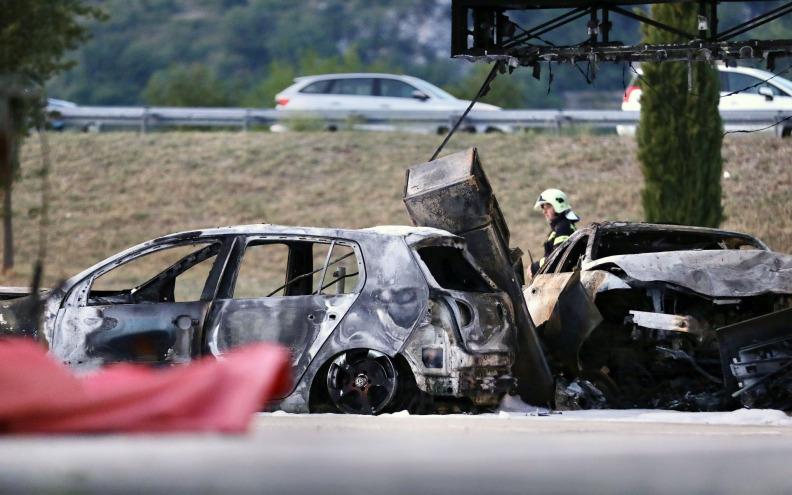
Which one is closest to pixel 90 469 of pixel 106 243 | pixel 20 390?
pixel 20 390

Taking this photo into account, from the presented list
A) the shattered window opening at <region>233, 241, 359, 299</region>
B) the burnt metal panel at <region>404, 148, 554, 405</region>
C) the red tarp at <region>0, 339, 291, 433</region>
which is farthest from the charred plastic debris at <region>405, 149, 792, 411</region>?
the red tarp at <region>0, 339, 291, 433</region>

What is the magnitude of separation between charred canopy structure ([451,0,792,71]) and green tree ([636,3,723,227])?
28.4ft

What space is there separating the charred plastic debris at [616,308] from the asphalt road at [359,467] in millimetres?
6467

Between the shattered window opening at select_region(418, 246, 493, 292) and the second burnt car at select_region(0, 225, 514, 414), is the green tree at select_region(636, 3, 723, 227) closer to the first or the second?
the shattered window opening at select_region(418, 246, 493, 292)

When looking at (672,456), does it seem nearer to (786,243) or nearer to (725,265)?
(725,265)

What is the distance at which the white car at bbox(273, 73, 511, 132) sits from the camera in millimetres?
29859

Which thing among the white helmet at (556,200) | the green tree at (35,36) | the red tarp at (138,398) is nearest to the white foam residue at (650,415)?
the white helmet at (556,200)

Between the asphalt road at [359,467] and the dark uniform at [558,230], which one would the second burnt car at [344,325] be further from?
the asphalt road at [359,467]

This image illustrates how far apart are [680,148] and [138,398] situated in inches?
762

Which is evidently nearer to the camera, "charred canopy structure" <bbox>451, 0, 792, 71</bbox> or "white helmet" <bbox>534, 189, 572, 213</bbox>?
"charred canopy structure" <bbox>451, 0, 792, 71</bbox>

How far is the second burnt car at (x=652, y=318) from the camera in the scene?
967 centimetres

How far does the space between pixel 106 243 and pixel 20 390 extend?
21.8 m

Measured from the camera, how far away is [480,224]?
9.62 meters

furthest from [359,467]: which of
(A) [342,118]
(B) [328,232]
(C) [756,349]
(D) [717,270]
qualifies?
(A) [342,118]
